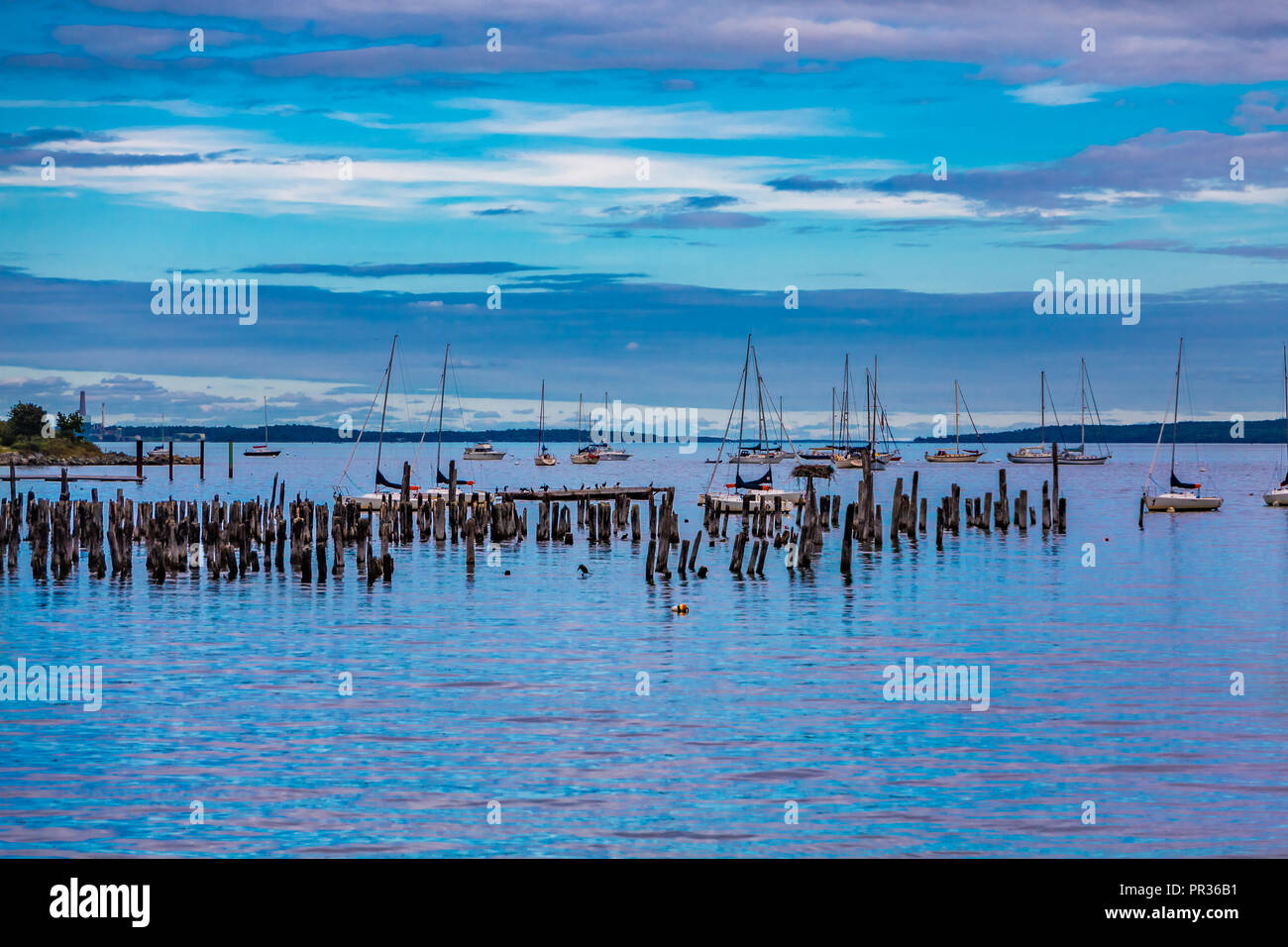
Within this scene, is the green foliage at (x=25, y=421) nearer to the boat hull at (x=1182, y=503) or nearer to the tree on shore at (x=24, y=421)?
the tree on shore at (x=24, y=421)

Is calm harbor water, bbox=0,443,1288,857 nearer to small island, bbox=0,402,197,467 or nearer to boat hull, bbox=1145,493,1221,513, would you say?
boat hull, bbox=1145,493,1221,513

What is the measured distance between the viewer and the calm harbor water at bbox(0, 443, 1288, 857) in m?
14.5

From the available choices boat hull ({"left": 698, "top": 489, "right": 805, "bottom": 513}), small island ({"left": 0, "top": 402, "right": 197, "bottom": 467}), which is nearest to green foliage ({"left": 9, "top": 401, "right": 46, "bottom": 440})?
small island ({"left": 0, "top": 402, "right": 197, "bottom": 467})

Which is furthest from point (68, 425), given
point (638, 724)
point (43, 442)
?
point (638, 724)

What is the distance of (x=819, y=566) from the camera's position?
47.9 m

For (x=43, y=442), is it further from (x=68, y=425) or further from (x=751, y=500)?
(x=751, y=500)

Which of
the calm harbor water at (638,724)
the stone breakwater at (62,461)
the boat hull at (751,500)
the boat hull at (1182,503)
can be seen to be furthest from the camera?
the stone breakwater at (62,461)

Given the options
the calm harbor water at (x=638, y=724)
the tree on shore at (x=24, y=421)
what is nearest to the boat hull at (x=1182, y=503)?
the calm harbor water at (x=638, y=724)

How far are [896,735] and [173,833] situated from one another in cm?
978

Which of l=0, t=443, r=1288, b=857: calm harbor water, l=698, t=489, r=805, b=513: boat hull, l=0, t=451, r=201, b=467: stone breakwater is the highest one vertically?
l=0, t=451, r=201, b=467: stone breakwater

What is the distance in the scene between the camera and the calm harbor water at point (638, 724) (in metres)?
14.5
